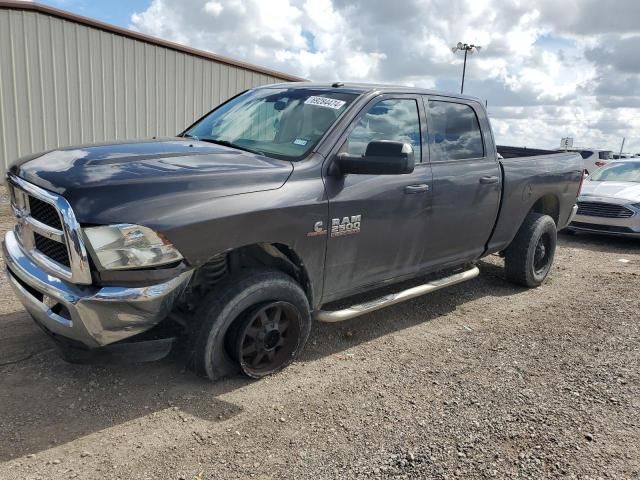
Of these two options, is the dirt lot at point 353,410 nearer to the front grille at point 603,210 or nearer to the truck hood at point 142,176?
the truck hood at point 142,176

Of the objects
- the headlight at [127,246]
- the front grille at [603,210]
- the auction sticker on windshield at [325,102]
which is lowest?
the front grille at [603,210]

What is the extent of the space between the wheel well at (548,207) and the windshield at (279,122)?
319cm

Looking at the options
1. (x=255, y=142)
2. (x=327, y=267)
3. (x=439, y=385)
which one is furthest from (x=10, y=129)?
(x=439, y=385)

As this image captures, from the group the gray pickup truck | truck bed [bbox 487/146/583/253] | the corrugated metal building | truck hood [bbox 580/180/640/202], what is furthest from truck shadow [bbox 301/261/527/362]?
the corrugated metal building

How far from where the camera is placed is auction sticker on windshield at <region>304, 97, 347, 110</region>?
12.4 feet

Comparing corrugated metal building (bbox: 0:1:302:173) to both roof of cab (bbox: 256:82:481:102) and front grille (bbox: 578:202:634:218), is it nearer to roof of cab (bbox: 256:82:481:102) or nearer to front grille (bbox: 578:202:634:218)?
roof of cab (bbox: 256:82:481:102)

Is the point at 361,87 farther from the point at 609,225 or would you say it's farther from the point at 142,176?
the point at 609,225

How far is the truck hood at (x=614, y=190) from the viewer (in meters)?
8.98

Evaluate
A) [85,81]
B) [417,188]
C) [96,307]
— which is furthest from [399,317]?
[85,81]

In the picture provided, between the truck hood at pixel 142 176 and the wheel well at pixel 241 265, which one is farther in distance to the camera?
the wheel well at pixel 241 265

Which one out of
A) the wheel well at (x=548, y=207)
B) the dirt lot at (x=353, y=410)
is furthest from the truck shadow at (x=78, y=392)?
the wheel well at (x=548, y=207)

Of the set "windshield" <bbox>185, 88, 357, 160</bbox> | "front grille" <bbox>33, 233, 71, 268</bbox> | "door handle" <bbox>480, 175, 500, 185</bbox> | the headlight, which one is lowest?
"front grille" <bbox>33, 233, 71, 268</bbox>

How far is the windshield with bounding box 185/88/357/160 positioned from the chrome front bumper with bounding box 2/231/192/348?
4.03 feet

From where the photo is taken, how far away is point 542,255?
6.01 m
